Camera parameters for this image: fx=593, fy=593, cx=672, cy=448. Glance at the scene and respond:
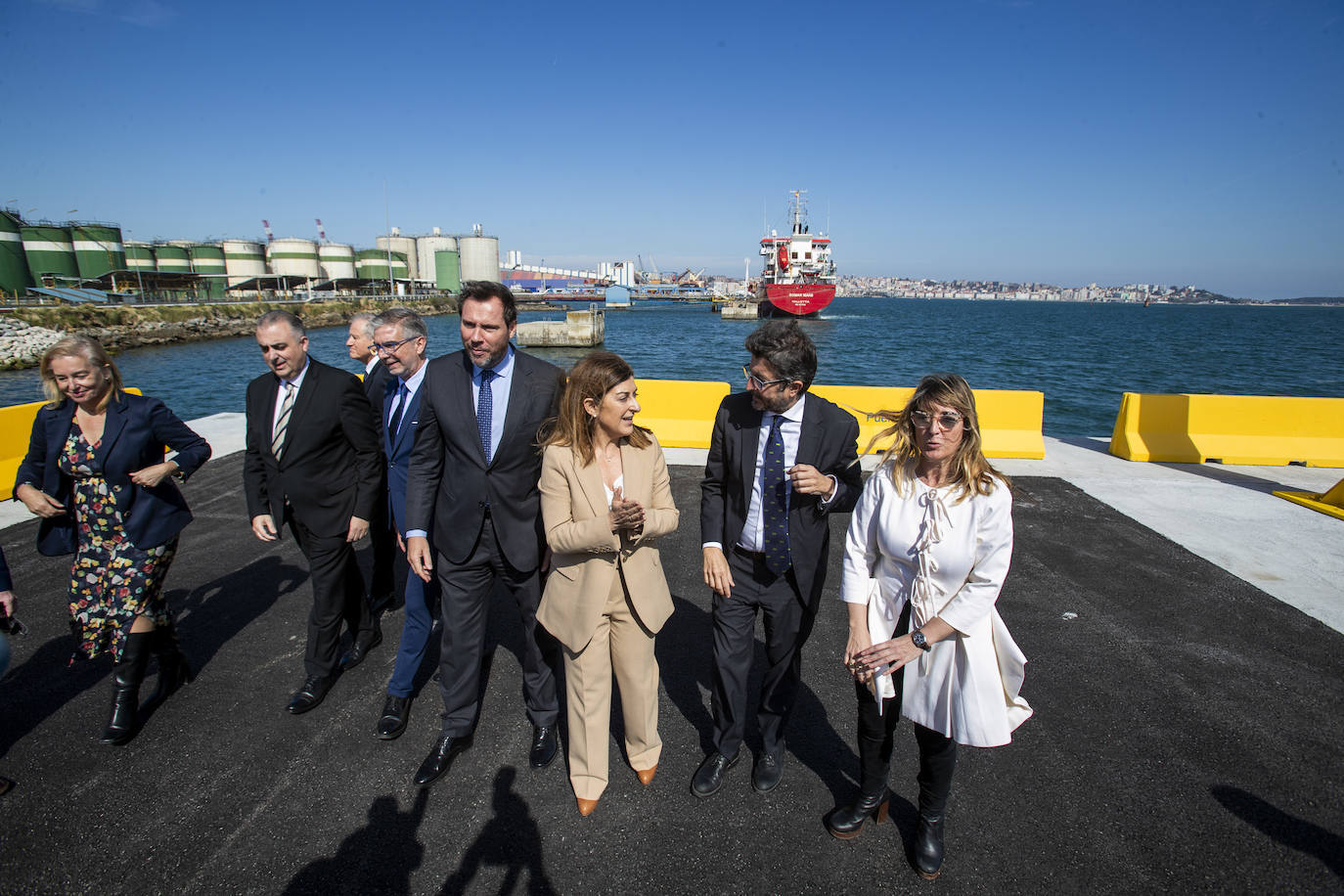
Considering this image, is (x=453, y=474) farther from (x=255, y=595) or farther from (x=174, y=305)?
(x=174, y=305)

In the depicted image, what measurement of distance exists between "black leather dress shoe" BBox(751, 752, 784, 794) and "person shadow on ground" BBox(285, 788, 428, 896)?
4.91ft

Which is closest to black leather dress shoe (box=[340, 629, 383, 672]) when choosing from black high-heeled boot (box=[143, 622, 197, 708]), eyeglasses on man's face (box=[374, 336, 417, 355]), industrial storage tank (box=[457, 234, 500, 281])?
black high-heeled boot (box=[143, 622, 197, 708])

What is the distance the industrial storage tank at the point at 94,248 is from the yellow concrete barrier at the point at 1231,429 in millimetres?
74982

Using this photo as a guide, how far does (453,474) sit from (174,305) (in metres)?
60.7

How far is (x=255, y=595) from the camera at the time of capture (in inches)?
182

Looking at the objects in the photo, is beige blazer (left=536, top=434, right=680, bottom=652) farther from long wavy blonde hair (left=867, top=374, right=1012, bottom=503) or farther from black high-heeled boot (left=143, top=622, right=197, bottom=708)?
black high-heeled boot (left=143, top=622, right=197, bottom=708)

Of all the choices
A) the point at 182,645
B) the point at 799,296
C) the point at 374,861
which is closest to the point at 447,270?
the point at 799,296

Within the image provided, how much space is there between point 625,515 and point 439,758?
1686 millimetres

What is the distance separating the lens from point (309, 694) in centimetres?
338

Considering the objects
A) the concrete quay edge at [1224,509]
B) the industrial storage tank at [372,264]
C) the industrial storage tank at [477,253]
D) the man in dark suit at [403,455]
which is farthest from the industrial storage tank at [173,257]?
the man in dark suit at [403,455]

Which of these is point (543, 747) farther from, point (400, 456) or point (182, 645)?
point (182, 645)

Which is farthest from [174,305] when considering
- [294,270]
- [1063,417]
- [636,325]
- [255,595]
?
→ [1063,417]

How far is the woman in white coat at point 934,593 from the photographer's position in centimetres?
216

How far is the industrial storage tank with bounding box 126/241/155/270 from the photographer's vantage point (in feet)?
190
